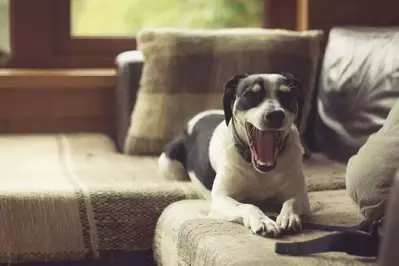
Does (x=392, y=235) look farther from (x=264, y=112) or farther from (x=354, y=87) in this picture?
(x=354, y=87)

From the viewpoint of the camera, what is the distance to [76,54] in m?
3.03

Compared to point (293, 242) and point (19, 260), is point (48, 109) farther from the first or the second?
point (293, 242)

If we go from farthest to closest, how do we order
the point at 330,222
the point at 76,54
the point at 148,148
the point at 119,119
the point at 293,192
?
the point at 76,54 < the point at 119,119 < the point at 148,148 < the point at 293,192 < the point at 330,222

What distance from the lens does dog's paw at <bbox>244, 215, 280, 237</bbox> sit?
1.65 meters

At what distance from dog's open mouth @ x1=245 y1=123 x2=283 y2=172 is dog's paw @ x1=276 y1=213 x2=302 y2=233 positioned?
160 millimetres

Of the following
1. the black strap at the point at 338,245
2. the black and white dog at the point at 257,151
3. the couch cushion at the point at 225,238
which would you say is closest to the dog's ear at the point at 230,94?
the black and white dog at the point at 257,151

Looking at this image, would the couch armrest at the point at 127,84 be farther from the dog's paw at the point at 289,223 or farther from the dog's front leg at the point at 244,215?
the dog's paw at the point at 289,223

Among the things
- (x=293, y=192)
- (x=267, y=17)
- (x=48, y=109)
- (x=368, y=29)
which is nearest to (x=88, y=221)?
(x=293, y=192)

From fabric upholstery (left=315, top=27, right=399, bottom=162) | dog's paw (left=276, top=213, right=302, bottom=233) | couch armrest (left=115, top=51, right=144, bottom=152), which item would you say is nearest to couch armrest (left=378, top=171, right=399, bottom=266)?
dog's paw (left=276, top=213, right=302, bottom=233)

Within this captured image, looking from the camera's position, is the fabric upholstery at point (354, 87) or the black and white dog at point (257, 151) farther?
the fabric upholstery at point (354, 87)

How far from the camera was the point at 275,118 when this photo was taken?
6.00ft

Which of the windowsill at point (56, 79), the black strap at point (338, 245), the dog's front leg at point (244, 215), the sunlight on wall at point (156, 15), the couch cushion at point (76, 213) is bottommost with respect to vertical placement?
the couch cushion at point (76, 213)

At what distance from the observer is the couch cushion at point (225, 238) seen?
4.82ft

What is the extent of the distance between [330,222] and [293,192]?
18 centimetres
